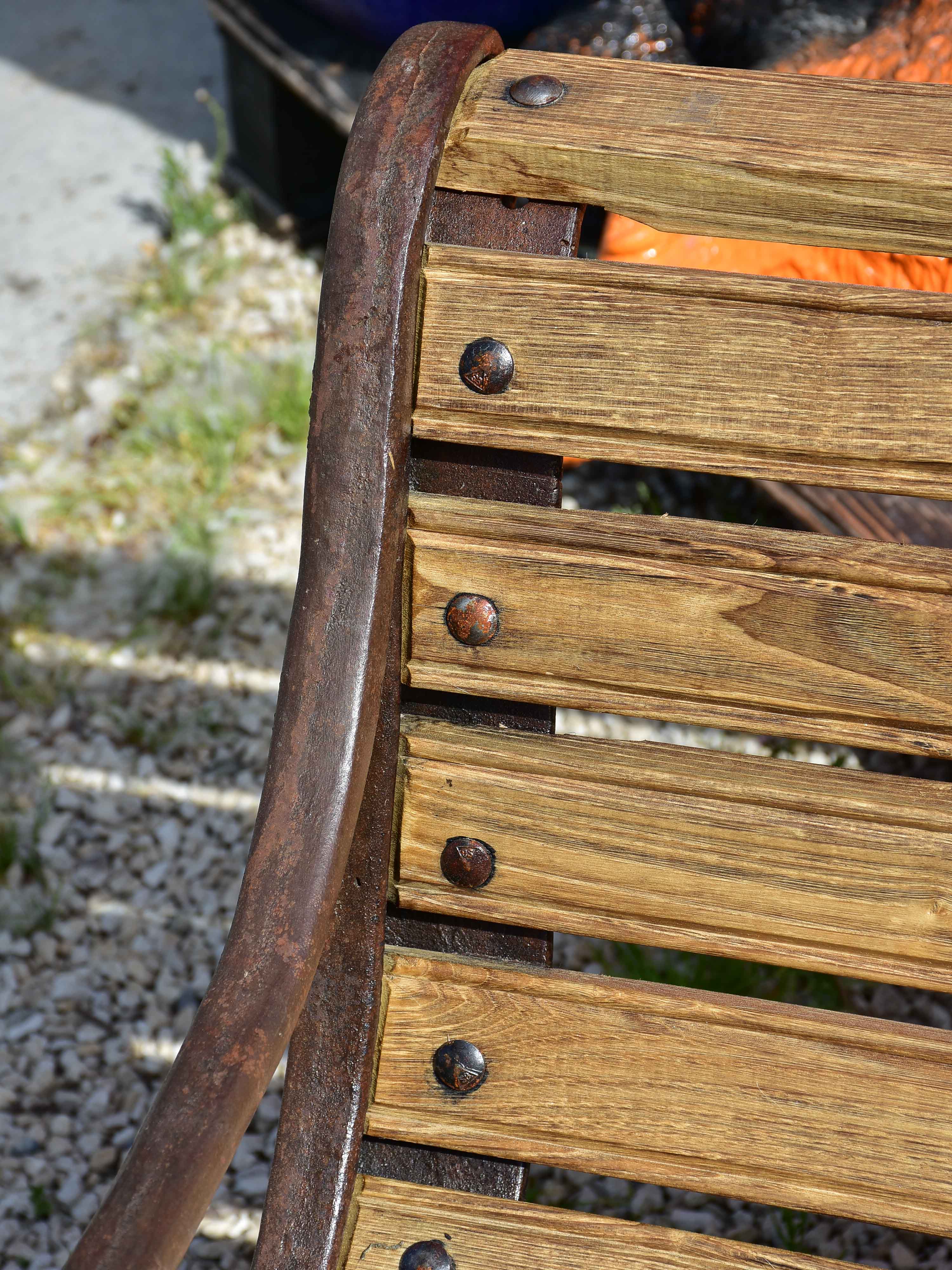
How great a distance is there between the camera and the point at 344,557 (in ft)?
3.75

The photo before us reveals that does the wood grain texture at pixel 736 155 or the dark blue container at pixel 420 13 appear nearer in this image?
the wood grain texture at pixel 736 155

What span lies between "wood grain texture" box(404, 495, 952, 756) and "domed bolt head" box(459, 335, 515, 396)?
0.11m

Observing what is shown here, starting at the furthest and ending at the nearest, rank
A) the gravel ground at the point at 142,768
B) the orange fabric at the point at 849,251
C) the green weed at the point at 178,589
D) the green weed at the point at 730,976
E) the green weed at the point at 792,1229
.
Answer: the green weed at the point at 178,589 < the orange fabric at the point at 849,251 < the green weed at the point at 730,976 < the gravel ground at the point at 142,768 < the green weed at the point at 792,1229

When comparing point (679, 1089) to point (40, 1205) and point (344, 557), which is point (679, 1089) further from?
point (40, 1205)

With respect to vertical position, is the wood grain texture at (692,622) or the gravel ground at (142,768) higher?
the wood grain texture at (692,622)

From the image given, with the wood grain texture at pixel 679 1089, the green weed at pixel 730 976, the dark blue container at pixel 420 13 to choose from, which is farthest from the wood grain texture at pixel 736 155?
the dark blue container at pixel 420 13

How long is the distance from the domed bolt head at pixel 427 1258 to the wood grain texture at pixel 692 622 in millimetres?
532

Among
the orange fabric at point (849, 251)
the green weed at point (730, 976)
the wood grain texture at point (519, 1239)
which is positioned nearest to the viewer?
the wood grain texture at point (519, 1239)

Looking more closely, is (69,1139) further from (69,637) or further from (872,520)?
(872,520)

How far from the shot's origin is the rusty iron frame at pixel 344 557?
1104mm

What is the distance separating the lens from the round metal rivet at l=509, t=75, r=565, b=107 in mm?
1195

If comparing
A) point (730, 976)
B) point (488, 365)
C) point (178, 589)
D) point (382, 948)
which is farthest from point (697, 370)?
point (178, 589)

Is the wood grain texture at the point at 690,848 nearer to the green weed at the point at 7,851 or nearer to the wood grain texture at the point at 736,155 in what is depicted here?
the wood grain texture at the point at 736,155

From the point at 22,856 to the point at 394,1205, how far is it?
162 cm
